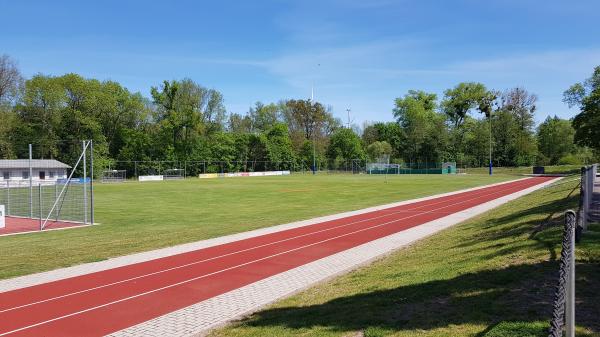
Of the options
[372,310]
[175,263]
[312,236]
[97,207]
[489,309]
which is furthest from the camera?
[97,207]

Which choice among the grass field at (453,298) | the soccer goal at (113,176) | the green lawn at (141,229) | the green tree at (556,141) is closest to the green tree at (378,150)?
the green tree at (556,141)

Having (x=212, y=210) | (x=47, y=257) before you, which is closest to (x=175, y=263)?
(x=47, y=257)

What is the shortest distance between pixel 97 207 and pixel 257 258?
21.7 meters

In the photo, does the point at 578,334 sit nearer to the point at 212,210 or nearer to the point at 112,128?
the point at 212,210

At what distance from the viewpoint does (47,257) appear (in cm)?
1508

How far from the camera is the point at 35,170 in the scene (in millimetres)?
70250

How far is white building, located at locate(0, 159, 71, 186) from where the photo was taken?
66.6m

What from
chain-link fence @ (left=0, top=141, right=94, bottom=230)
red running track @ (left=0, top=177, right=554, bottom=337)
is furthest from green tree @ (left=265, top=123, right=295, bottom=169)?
red running track @ (left=0, top=177, right=554, bottom=337)

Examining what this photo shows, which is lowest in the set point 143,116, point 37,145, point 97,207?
point 97,207

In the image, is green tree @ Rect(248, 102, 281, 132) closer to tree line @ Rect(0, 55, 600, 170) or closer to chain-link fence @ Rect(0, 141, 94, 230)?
tree line @ Rect(0, 55, 600, 170)

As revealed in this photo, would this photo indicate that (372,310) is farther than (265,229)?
No

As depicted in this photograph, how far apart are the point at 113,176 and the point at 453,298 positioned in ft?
282

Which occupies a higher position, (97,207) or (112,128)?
(112,128)

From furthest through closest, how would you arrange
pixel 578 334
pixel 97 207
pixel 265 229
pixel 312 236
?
pixel 97 207
pixel 265 229
pixel 312 236
pixel 578 334
